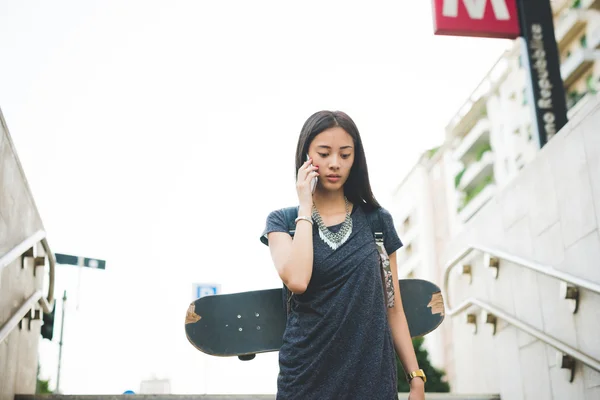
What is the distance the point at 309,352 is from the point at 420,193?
38.7 meters

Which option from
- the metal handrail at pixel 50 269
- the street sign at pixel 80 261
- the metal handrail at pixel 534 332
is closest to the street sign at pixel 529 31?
the metal handrail at pixel 534 332

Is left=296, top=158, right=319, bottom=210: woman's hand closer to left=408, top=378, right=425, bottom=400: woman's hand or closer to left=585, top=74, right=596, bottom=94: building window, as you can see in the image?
left=408, top=378, right=425, bottom=400: woman's hand

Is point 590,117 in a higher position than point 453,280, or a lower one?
higher

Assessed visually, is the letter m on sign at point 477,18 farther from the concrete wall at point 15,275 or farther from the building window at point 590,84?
the building window at point 590,84

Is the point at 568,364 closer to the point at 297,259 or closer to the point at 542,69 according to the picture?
the point at 297,259

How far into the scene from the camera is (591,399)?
12.9 feet

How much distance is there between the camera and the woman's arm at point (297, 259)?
6.51ft

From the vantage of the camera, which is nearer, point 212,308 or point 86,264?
point 212,308

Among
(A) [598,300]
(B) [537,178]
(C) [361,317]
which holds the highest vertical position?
(B) [537,178]

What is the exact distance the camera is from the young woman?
1.92 meters

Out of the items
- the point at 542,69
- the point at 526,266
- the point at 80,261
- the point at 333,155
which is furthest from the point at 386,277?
the point at 80,261

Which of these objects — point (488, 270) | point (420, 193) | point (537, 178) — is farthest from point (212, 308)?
point (420, 193)

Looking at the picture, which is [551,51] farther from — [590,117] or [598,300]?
[598,300]

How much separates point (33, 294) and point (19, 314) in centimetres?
64
